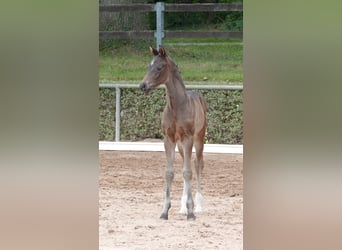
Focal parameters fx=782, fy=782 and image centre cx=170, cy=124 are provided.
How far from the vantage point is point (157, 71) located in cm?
446

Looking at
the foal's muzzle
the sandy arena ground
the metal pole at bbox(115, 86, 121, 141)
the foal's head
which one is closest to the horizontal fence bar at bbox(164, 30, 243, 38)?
the metal pole at bbox(115, 86, 121, 141)

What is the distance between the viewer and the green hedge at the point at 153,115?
6652mm

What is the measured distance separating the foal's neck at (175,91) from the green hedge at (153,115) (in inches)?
78.4

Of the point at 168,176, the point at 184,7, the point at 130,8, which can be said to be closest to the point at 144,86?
the point at 168,176

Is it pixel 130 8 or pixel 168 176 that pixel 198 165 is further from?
pixel 130 8

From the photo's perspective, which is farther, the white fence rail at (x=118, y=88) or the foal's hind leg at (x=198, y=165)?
the white fence rail at (x=118, y=88)

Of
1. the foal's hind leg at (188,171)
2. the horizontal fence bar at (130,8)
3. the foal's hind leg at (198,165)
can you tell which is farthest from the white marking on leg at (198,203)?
the horizontal fence bar at (130,8)

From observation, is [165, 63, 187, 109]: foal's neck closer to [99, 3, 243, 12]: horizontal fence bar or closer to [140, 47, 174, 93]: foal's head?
[140, 47, 174, 93]: foal's head

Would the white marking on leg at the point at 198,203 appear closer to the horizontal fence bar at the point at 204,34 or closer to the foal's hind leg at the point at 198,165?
the foal's hind leg at the point at 198,165

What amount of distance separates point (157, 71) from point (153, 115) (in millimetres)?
2433

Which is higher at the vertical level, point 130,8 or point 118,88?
point 130,8

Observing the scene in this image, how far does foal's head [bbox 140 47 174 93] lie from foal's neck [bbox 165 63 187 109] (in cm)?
5
